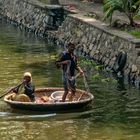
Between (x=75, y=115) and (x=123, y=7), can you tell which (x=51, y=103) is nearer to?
(x=75, y=115)

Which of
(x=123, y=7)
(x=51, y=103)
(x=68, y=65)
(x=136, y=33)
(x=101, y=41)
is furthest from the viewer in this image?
(x=123, y=7)

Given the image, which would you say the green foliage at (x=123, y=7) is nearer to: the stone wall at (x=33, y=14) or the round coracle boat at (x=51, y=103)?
the stone wall at (x=33, y=14)

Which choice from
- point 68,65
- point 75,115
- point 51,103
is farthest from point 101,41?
point 51,103

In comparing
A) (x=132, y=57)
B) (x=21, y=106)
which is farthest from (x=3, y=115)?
(x=132, y=57)

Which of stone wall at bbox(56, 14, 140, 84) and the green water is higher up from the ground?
stone wall at bbox(56, 14, 140, 84)

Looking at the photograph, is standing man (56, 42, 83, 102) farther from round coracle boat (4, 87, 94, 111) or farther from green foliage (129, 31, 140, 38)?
green foliage (129, 31, 140, 38)

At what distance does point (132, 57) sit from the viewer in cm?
2266

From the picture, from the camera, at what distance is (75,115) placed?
18125 mm

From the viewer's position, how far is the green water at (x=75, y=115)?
16234 millimetres

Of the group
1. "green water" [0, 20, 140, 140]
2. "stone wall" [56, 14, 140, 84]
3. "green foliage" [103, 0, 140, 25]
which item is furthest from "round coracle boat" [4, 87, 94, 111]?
"green foliage" [103, 0, 140, 25]

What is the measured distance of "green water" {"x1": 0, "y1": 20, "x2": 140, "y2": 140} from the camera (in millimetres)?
16234

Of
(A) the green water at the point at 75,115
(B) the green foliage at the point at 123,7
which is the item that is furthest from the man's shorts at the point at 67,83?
(B) the green foliage at the point at 123,7

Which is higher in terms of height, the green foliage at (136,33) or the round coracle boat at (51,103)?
the green foliage at (136,33)

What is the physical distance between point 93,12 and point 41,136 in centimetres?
1572
